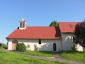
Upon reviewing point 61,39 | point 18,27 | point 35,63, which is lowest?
point 35,63

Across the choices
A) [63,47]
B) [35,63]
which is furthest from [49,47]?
[35,63]

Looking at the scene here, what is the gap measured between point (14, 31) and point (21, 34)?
299 cm

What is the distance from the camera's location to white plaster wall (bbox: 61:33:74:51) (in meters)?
42.2

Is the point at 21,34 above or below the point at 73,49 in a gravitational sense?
above

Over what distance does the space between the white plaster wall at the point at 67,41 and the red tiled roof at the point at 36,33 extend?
1.53 m

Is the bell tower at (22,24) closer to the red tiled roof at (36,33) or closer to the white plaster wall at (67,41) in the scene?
the red tiled roof at (36,33)

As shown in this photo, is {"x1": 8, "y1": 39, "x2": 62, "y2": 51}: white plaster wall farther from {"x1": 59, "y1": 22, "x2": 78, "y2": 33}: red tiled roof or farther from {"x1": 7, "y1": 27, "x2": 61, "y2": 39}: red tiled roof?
{"x1": 59, "y1": 22, "x2": 78, "y2": 33}: red tiled roof

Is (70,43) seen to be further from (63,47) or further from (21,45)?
(21,45)

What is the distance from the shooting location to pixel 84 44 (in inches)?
1409

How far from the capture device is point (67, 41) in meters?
42.5

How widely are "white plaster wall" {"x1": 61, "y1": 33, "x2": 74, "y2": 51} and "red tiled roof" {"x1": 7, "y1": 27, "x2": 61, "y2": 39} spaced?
1535 millimetres

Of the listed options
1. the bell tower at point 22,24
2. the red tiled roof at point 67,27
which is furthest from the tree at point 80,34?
the bell tower at point 22,24

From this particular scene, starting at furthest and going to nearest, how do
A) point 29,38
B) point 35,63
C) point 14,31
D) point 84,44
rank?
1. point 14,31
2. point 29,38
3. point 84,44
4. point 35,63

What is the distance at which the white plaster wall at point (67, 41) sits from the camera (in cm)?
4222
